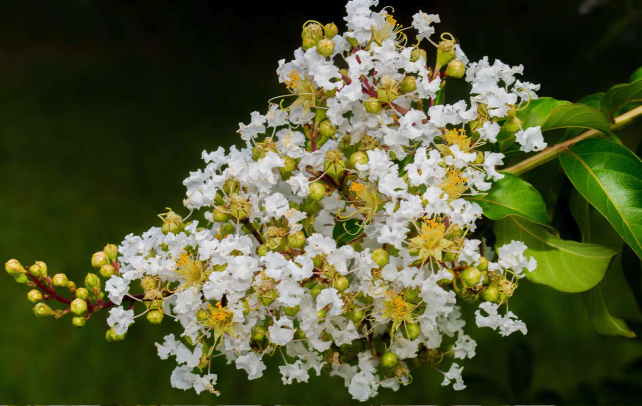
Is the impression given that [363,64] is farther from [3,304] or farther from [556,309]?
[3,304]

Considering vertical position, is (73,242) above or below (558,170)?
above

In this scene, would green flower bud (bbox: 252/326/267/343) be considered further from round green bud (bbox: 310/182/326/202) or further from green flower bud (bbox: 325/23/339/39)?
green flower bud (bbox: 325/23/339/39)

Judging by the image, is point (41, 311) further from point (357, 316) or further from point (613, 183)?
point (613, 183)

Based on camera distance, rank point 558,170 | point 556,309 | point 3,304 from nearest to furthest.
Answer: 1. point 558,170
2. point 556,309
3. point 3,304

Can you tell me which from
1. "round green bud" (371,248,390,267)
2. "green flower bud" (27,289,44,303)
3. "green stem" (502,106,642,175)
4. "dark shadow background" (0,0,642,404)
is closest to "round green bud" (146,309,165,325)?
"green flower bud" (27,289,44,303)

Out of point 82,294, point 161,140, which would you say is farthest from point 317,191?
point 161,140

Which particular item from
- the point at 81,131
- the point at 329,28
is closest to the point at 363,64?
the point at 329,28

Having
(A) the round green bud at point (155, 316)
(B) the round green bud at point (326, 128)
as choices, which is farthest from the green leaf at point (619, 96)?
(A) the round green bud at point (155, 316)
